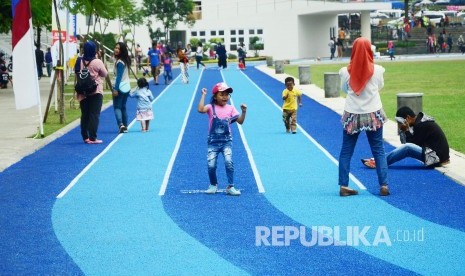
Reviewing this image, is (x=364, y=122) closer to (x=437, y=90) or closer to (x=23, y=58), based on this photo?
(x=23, y=58)

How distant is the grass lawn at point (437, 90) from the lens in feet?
72.7

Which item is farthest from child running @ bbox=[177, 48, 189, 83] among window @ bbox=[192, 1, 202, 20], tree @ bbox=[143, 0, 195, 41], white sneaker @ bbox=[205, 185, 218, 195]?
window @ bbox=[192, 1, 202, 20]

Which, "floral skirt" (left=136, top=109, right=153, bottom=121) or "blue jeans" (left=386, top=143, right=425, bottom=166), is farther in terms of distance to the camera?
"floral skirt" (left=136, top=109, right=153, bottom=121)

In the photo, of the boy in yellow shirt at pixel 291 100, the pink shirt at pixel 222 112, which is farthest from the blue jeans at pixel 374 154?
the boy in yellow shirt at pixel 291 100

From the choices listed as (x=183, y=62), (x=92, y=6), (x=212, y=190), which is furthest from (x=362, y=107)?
(x=183, y=62)

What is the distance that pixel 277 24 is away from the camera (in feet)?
255

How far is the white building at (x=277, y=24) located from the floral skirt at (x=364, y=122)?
61.0 metres

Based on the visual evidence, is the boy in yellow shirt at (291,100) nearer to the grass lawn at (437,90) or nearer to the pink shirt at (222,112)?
the grass lawn at (437,90)

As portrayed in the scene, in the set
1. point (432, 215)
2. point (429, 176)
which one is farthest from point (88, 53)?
point (432, 215)

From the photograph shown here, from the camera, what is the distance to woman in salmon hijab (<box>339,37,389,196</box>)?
517 inches

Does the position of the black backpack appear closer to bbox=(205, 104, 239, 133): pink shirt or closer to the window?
bbox=(205, 104, 239, 133): pink shirt

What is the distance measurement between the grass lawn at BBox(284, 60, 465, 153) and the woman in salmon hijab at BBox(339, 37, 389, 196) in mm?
4836

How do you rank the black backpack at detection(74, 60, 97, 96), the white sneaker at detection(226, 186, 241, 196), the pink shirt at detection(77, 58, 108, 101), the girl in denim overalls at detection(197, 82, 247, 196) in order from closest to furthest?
the white sneaker at detection(226, 186, 241, 196)
the girl in denim overalls at detection(197, 82, 247, 196)
the black backpack at detection(74, 60, 97, 96)
the pink shirt at detection(77, 58, 108, 101)

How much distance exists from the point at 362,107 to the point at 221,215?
7.99 ft
